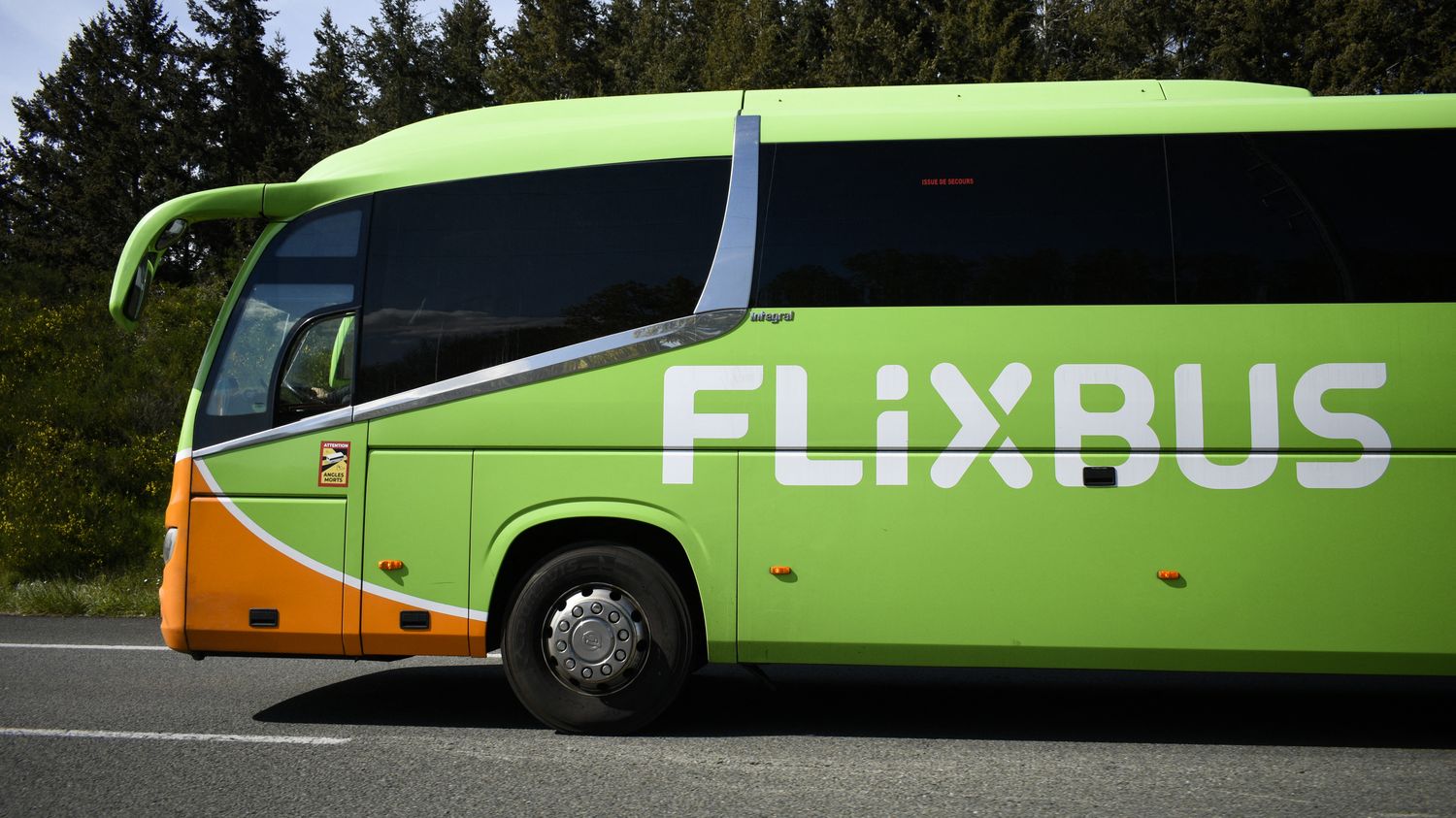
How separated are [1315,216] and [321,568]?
5411 mm

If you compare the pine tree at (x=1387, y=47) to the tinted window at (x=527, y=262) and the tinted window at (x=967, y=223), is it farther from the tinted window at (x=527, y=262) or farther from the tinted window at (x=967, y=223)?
the tinted window at (x=527, y=262)

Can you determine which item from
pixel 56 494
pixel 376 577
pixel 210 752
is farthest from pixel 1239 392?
pixel 56 494

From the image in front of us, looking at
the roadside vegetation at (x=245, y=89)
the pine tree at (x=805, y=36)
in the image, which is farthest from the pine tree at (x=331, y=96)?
the pine tree at (x=805, y=36)

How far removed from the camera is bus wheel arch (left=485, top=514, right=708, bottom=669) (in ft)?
19.7

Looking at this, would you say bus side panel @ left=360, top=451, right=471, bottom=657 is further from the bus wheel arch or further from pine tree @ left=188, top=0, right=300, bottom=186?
pine tree @ left=188, top=0, right=300, bottom=186

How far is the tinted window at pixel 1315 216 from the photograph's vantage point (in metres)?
5.56

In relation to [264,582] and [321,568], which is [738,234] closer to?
[321,568]

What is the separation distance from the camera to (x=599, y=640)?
19.2ft

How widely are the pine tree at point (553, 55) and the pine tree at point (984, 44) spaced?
16240 mm

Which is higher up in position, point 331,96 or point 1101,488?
point 331,96

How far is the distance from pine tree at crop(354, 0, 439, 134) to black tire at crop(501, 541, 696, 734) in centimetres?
4722

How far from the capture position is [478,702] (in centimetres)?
682

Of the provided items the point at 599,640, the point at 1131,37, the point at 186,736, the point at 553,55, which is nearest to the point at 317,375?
the point at 186,736

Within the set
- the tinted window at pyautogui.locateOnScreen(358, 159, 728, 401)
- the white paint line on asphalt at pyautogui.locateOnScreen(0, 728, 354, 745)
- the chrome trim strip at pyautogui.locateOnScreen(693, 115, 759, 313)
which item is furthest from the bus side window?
the chrome trim strip at pyautogui.locateOnScreen(693, 115, 759, 313)
